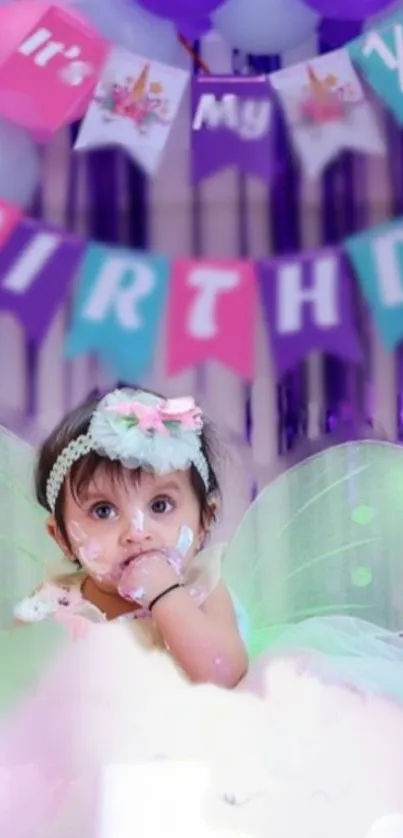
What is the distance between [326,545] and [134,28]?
0.81 meters

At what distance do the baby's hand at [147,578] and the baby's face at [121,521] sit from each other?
15mm

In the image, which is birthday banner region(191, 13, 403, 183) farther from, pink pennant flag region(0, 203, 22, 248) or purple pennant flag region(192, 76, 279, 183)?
pink pennant flag region(0, 203, 22, 248)

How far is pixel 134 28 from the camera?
1643mm

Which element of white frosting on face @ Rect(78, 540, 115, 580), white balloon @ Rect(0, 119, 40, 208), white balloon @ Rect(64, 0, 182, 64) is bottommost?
white frosting on face @ Rect(78, 540, 115, 580)

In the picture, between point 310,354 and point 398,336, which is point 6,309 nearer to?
point 310,354

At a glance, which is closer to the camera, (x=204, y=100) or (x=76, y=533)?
(x=76, y=533)

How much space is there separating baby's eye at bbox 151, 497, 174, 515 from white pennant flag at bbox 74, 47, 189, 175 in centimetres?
50

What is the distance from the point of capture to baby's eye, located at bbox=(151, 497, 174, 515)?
1516 mm

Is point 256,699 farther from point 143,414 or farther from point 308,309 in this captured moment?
point 308,309

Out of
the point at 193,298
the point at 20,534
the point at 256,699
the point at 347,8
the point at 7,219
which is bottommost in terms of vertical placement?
the point at 256,699

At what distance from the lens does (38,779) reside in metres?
1.43

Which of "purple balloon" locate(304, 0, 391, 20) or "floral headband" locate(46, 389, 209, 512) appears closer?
"floral headband" locate(46, 389, 209, 512)

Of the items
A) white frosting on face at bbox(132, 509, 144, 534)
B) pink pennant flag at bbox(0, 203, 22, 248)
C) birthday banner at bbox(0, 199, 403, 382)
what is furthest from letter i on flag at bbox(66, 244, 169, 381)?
white frosting on face at bbox(132, 509, 144, 534)

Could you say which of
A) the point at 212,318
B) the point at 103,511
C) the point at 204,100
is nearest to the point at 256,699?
the point at 103,511
